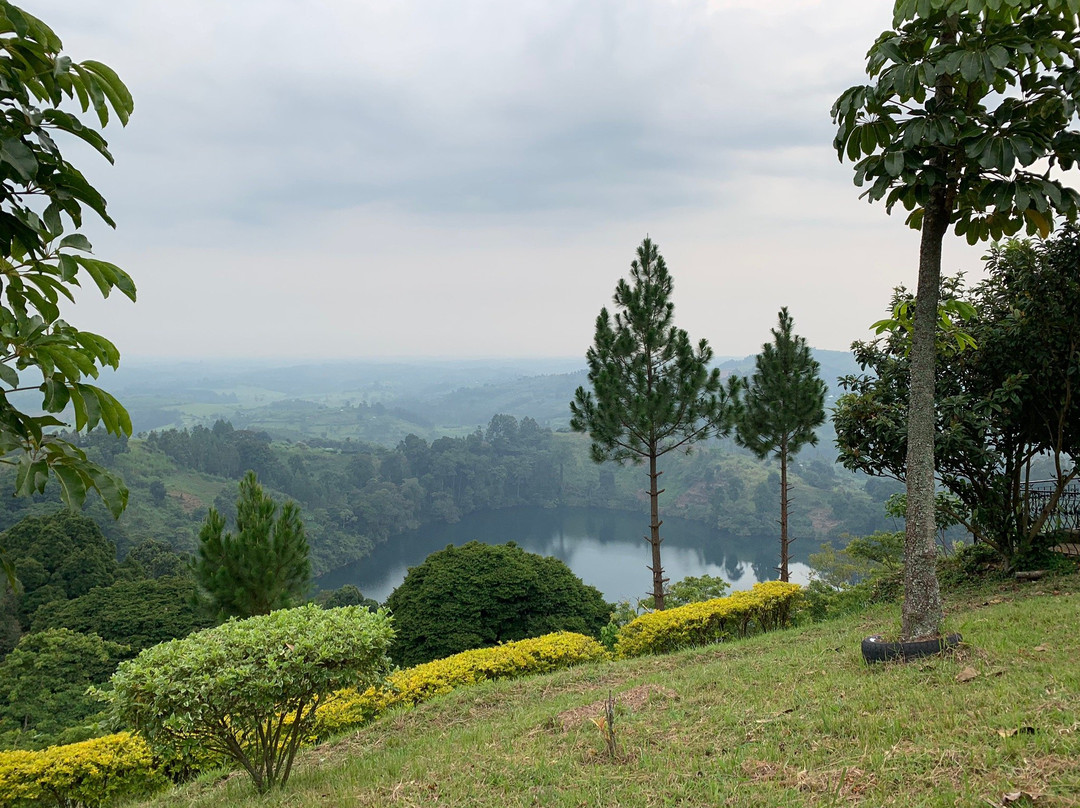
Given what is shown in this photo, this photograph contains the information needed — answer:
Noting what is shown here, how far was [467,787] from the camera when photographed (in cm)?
341

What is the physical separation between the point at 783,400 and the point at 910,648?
1000 centimetres

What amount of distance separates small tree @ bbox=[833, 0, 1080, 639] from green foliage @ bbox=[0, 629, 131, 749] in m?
17.7

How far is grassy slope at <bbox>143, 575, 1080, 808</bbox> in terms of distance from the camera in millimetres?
2756

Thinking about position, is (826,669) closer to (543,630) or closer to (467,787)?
(467,787)

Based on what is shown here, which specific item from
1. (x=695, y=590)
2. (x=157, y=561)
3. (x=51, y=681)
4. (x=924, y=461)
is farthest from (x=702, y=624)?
(x=157, y=561)

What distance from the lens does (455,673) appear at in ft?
23.7

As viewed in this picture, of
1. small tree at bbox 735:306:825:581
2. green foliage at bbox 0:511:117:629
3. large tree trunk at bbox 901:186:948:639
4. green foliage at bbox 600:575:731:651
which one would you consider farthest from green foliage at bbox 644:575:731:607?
green foliage at bbox 0:511:117:629

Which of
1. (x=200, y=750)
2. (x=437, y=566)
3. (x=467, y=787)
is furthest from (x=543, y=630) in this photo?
(x=467, y=787)

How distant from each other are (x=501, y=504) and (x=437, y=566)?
2897 inches

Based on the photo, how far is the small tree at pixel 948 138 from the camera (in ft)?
12.4

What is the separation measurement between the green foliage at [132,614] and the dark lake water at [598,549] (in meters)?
25.1

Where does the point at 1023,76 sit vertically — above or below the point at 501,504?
above

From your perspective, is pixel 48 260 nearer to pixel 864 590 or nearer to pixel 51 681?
pixel 864 590

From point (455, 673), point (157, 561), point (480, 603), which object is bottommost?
point (157, 561)
